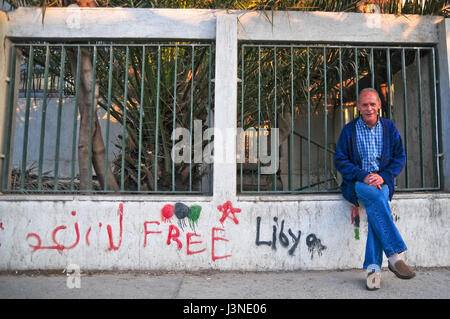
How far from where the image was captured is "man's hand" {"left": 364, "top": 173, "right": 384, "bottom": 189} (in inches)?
116

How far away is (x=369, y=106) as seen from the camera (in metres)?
3.11

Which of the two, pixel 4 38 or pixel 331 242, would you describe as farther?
pixel 4 38

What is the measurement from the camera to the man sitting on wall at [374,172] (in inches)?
112

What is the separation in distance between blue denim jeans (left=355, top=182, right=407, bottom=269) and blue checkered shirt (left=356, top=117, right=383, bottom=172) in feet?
0.76

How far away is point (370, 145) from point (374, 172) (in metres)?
0.25

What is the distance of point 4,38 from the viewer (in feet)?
11.8

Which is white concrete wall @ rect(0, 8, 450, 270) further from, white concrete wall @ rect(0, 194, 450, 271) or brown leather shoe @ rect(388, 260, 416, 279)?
brown leather shoe @ rect(388, 260, 416, 279)

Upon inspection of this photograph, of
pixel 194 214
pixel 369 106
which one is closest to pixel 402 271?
pixel 369 106

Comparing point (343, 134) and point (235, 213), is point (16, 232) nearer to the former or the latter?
point (235, 213)

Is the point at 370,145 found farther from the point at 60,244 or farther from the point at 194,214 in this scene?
the point at 60,244

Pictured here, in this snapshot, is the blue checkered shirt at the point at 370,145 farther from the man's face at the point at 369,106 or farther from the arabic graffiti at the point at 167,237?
the arabic graffiti at the point at 167,237

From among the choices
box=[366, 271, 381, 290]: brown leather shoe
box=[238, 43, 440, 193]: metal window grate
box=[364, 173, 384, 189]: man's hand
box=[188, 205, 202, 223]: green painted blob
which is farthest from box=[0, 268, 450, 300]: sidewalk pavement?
box=[238, 43, 440, 193]: metal window grate

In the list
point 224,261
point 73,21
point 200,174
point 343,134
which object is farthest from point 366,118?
point 73,21

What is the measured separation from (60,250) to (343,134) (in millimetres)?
2923
